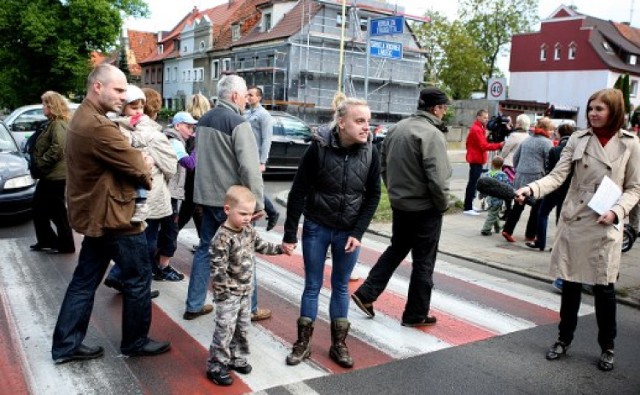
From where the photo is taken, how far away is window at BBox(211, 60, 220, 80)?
5003cm

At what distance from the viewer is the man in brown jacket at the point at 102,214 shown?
3844 mm

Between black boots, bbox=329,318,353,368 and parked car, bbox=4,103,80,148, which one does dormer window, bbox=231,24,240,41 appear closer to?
parked car, bbox=4,103,80,148

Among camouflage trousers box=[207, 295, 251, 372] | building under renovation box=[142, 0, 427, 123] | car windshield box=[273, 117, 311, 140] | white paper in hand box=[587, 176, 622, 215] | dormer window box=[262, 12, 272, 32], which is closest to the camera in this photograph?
camouflage trousers box=[207, 295, 251, 372]

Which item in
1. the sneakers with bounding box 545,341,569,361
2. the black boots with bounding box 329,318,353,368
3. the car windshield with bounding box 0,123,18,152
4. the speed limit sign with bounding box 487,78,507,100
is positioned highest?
the speed limit sign with bounding box 487,78,507,100

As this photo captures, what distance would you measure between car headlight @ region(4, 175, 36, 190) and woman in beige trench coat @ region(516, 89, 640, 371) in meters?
7.66

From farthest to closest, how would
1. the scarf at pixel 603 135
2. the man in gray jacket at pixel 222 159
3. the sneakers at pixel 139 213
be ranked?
the man in gray jacket at pixel 222 159 < the scarf at pixel 603 135 < the sneakers at pixel 139 213

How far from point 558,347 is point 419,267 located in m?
1.29

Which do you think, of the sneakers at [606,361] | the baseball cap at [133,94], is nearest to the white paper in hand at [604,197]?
the sneakers at [606,361]

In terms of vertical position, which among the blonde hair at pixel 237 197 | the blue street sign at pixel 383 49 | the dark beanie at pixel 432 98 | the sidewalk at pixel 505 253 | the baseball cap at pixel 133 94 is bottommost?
the sidewalk at pixel 505 253

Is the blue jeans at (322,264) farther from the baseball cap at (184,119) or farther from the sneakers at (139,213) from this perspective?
the baseball cap at (184,119)

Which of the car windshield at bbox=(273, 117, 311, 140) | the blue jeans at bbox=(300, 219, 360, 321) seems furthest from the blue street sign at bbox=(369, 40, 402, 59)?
the blue jeans at bbox=(300, 219, 360, 321)

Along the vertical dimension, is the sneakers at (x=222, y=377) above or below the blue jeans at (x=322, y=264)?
below

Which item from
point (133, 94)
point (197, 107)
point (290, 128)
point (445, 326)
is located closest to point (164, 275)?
point (197, 107)

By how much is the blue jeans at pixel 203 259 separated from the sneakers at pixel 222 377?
4.20 ft
